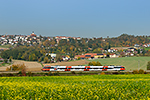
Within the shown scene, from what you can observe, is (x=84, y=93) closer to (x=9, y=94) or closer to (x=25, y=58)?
(x=9, y=94)

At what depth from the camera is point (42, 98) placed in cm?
1341

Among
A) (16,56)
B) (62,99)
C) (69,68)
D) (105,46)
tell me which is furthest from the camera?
(105,46)

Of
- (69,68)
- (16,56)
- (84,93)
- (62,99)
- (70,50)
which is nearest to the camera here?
(62,99)

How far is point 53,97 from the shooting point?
13.6 meters

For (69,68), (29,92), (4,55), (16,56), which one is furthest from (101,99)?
(16,56)

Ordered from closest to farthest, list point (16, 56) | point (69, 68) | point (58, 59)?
point (69, 68) < point (58, 59) < point (16, 56)

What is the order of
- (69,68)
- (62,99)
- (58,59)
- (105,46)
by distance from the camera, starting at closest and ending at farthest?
(62,99) < (69,68) < (58,59) < (105,46)

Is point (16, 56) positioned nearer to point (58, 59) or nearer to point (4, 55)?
point (4, 55)

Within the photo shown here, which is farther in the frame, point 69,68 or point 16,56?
point 16,56

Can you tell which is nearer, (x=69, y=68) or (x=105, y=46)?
A: (x=69, y=68)

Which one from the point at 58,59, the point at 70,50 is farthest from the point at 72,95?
the point at 70,50

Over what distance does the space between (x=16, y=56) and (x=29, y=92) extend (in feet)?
393

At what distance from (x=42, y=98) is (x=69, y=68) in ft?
150

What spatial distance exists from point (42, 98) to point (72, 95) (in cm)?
215
